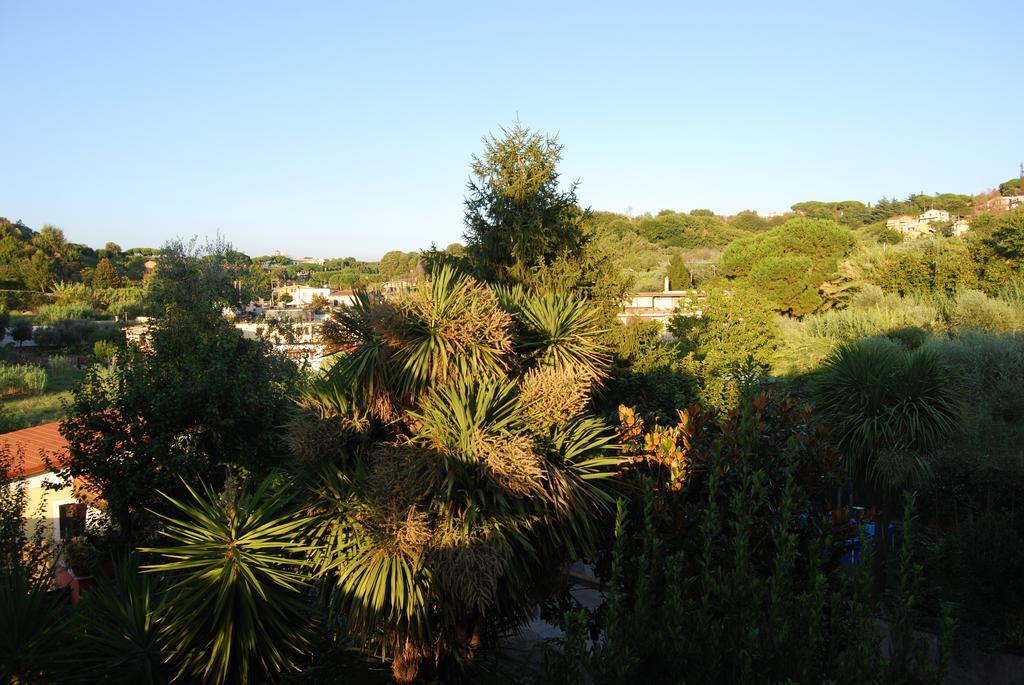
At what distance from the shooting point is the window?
9.44m

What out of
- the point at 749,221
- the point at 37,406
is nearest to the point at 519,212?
the point at 37,406

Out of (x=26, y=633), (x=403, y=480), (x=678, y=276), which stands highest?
(x=678, y=276)

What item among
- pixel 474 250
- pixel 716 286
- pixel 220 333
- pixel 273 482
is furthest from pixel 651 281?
pixel 273 482

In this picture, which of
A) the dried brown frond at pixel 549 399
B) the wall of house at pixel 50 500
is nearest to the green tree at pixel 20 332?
the wall of house at pixel 50 500

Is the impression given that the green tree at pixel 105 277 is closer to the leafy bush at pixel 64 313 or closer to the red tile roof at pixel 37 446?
the leafy bush at pixel 64 313

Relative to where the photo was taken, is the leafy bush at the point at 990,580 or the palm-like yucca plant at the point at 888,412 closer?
the leafy bush at the point at 990,580

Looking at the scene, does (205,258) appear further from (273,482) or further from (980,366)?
(980,366)

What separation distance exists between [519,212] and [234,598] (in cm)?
956

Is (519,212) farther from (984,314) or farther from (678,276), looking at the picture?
(678,276)

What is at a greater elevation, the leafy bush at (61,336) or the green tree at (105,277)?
the green tree at (105,277)

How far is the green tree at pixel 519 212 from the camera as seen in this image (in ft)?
40.5

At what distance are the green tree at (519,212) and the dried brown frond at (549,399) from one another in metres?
7.33

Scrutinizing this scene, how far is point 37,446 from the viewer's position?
11.9m

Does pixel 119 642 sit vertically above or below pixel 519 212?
below
